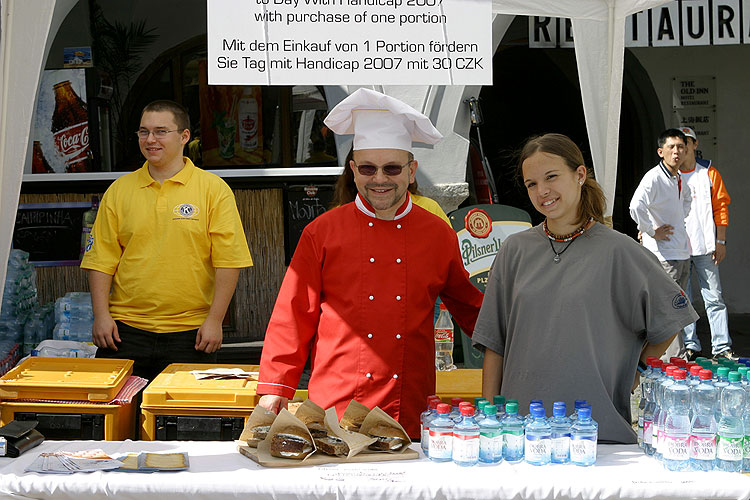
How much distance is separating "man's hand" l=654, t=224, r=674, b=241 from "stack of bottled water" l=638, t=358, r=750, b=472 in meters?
4.57

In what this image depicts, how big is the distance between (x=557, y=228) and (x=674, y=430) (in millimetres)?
756

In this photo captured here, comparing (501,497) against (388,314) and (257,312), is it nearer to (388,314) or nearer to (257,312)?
(388,314)

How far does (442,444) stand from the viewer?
265 centimetres

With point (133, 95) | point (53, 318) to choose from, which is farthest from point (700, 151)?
point (53, 318)

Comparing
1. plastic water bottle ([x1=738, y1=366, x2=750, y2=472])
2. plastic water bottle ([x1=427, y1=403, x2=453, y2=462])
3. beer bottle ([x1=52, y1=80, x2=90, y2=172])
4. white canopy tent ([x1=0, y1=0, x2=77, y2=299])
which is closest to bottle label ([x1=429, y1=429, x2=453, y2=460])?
plastic water bottle ([x1=427, y1=403, x2=453, y2=462])

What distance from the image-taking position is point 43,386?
339 cm

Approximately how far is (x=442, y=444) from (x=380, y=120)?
3.70 ft

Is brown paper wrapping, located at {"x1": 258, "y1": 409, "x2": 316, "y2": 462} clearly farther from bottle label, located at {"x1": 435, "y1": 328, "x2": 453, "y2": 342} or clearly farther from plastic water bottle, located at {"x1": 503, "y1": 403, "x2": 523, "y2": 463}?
bottle label, located at {"x1": 435, "y1": 328, "x2": 453, "y2": 342}

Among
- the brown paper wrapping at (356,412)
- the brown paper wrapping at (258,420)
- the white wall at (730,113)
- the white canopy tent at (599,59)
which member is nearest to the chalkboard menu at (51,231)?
the white canopy tent at (599,59)

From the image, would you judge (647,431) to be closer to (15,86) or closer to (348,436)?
(348,436)

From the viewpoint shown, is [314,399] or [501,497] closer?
[501,497]

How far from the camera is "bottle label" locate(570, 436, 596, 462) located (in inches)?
101

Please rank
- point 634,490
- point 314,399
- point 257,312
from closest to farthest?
point 634,490 → point 314,399 → point 257,312

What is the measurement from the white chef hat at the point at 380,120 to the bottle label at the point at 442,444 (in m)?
1.00
